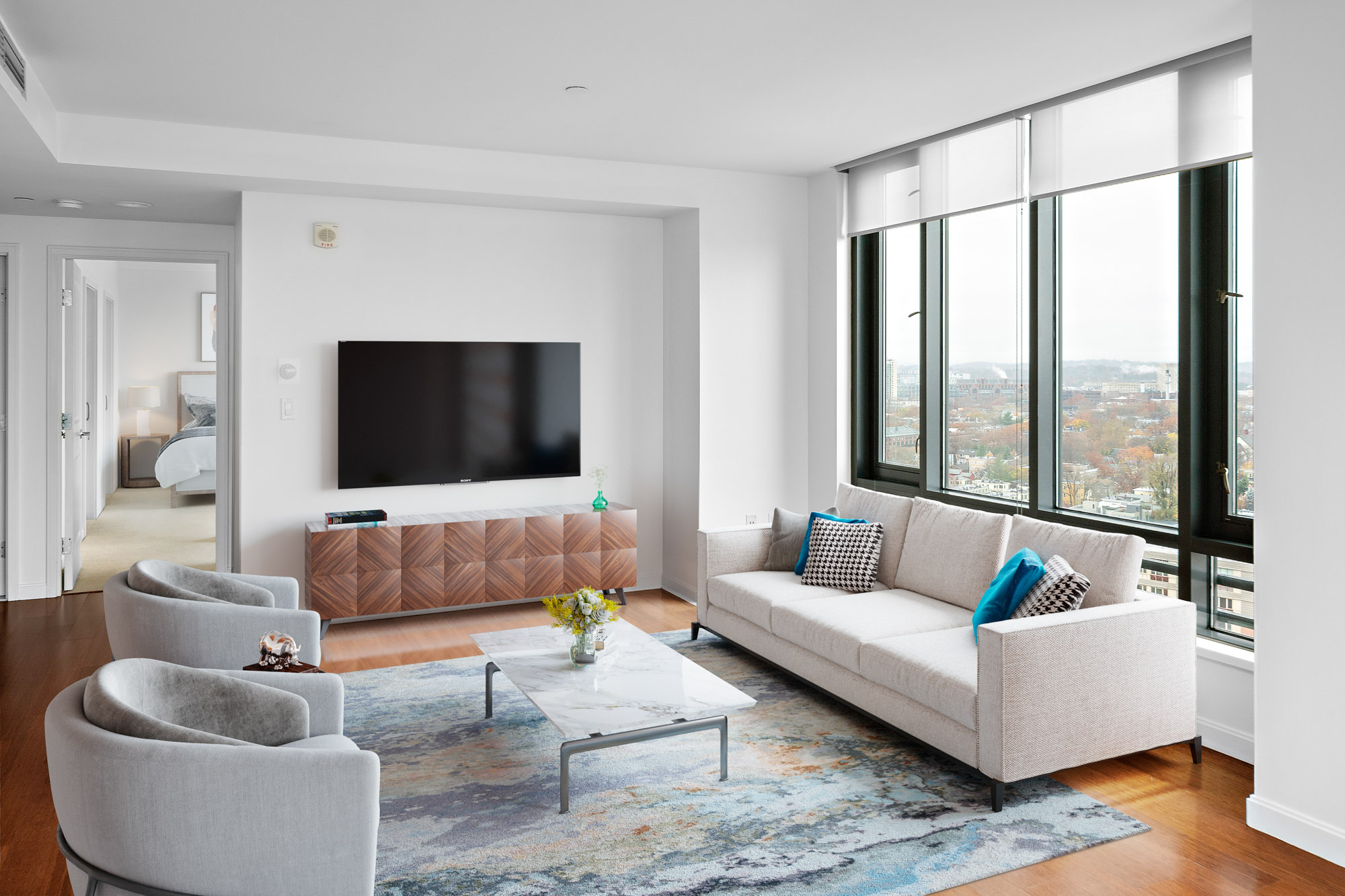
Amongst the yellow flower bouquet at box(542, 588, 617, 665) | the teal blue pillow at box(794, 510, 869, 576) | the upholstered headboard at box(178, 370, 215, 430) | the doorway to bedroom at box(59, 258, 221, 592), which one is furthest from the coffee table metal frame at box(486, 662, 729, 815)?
the upholstered headboard at box(178, 370, 215, 430)

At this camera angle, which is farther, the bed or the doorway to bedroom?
the bed

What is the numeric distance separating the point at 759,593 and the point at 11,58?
3576mm

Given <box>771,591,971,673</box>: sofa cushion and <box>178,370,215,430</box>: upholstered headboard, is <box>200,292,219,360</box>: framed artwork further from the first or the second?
<box>771,591,971,673</box>: sofa cushion

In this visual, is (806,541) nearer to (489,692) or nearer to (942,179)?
(489,692)

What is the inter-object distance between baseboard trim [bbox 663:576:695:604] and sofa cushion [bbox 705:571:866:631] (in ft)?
3.86

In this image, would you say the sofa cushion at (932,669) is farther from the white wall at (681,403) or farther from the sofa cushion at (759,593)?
the white wall at (681,403)

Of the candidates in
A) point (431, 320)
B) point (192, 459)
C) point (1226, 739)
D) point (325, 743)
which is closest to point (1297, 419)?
point (1226, 739)

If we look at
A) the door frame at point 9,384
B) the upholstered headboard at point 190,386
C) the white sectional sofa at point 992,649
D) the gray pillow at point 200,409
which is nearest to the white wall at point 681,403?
the white sectional sofa at point 992,649

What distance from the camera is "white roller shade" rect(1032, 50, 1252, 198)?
3512mm

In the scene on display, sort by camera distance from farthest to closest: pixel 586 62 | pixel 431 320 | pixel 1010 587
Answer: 1. pixel 431 320
2. pixel 586 62
3. pixel 1010 587

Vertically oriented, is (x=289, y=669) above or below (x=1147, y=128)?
below

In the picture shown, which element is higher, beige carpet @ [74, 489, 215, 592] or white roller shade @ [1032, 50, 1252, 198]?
white roller shade @ [1032, 50, 1252, 198]

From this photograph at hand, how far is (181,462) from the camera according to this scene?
31.3 ft

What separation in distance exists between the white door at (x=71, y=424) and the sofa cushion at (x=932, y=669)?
518cm
